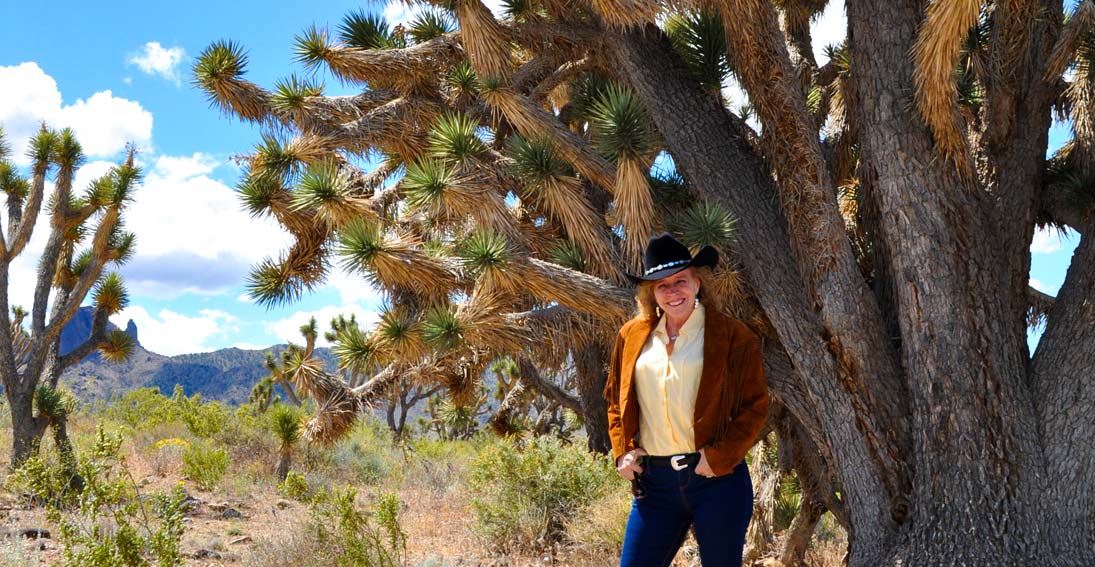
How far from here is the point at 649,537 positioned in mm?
3002

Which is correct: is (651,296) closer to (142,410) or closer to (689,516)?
(689,516)

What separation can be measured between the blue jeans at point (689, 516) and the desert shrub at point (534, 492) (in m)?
4.69

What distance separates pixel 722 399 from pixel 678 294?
40 centimetres

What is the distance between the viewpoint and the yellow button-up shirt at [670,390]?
2992 mm

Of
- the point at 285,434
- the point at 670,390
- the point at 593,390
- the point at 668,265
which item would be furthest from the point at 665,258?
the point at 285,434

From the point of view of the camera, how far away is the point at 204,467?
11500mm

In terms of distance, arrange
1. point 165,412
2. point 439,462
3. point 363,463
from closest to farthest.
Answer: point 363,463 → point 439,462 → point 165,412

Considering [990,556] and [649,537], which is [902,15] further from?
[649,537]

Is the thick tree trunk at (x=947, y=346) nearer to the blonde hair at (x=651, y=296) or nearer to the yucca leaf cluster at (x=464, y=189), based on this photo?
the yucca leaf cluster at (x=464, y=189)

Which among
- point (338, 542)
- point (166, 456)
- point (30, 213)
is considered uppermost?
point (30, 213)

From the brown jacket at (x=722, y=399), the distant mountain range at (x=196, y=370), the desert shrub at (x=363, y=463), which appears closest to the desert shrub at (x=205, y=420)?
the desert shrub at (x=363, y=463)

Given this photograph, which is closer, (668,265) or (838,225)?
(668,265)

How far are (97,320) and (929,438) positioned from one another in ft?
39.8

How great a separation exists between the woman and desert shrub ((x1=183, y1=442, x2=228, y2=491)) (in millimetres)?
9562
